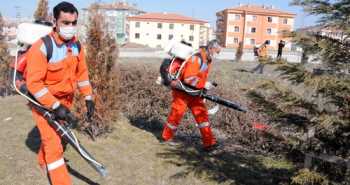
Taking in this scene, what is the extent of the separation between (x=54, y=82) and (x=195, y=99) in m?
2.59

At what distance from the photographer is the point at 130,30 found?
81.5 metres

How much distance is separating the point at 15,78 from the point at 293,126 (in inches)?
114

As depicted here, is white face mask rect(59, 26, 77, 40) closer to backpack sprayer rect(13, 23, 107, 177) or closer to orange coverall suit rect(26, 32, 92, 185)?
orange coverall suit rect(26, 32, 92, 185)

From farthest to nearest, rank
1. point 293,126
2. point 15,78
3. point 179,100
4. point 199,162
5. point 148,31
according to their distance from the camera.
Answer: point 148,31
point 179,100
point 199,162
point 15,78
point 293,126

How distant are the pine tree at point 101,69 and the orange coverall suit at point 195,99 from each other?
Result: 92 centimetres

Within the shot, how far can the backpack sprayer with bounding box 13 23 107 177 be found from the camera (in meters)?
4.61

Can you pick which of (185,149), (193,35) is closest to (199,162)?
(185,149)

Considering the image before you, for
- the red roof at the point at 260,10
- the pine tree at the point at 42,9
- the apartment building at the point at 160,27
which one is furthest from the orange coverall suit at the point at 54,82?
the red roof at the point at 260,10

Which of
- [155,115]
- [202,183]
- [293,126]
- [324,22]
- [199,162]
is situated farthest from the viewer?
[155,115]

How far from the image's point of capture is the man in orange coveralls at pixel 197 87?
657 cm

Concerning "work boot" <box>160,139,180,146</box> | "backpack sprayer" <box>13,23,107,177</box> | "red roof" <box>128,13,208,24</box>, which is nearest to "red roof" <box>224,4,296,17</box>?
"red roof" <box>128,13,208,24</box>

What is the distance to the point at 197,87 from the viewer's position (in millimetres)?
6629

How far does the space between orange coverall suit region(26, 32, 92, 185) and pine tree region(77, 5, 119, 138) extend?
1.59 m

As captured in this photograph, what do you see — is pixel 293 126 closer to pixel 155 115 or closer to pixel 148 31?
pixel 155 115
